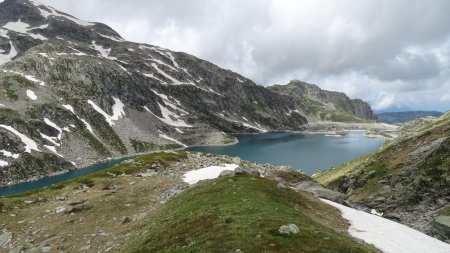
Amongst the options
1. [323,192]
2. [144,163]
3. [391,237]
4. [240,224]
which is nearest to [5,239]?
[240,224]

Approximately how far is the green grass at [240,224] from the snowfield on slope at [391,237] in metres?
1.55

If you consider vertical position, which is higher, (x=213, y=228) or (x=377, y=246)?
(x=213, y=228)

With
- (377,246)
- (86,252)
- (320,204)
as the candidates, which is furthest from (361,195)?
(86,252)

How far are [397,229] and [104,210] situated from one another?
Answer: 29138 millimetres

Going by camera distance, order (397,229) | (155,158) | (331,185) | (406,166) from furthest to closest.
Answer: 1. (331,185)
2. (155,158)
3. (406,166)
4. (397,229)

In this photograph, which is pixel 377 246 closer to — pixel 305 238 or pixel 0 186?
pixel 305 238

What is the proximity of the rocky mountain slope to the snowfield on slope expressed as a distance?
9.48 meters

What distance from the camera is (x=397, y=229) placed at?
3578 centimetres

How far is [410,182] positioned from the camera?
58.8 meters

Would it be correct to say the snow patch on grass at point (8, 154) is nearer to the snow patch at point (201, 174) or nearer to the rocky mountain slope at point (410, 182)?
the snow patch at point (201, 174)

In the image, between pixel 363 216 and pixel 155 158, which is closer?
pixel 363 216

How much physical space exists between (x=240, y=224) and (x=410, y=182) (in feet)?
140

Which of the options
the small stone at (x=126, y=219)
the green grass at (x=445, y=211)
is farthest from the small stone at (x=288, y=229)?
the green grass at (x=445, y=211)

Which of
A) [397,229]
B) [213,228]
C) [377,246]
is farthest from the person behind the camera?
[397,229]
